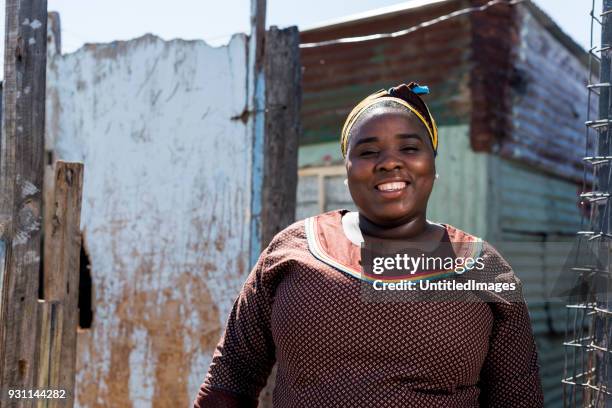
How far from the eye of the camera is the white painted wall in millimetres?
3771

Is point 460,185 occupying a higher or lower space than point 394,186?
higher

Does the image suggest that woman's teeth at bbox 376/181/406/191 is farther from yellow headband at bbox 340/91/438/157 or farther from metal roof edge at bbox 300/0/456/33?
metal roof edge at bbox 300/0/456/33

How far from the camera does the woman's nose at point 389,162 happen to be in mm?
1791

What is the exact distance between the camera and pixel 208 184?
384cm

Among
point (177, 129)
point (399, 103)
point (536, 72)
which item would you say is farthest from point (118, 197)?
point (536, 72)

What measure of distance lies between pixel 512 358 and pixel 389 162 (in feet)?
2.15

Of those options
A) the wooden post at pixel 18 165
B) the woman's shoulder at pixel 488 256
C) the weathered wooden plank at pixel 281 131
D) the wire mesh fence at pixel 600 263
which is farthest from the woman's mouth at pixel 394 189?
the weathered wooden plank at pixel 281 131

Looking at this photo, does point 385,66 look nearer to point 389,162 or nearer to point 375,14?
point 375,14

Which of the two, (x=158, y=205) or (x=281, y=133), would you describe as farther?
(x=158, y=205)

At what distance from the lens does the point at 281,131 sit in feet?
12.0

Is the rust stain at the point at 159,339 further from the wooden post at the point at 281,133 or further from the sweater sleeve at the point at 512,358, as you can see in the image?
the sweater sleeve at the point at 512,358

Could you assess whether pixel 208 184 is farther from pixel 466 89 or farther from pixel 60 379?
pixel 466 89

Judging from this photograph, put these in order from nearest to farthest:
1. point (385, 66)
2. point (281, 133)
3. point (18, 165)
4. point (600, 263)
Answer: point (600, 263), point (18, 165), point (281, 133), point (385, 66)

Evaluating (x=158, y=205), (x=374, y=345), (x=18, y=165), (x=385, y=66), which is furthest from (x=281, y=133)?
(x=385, y=66)
